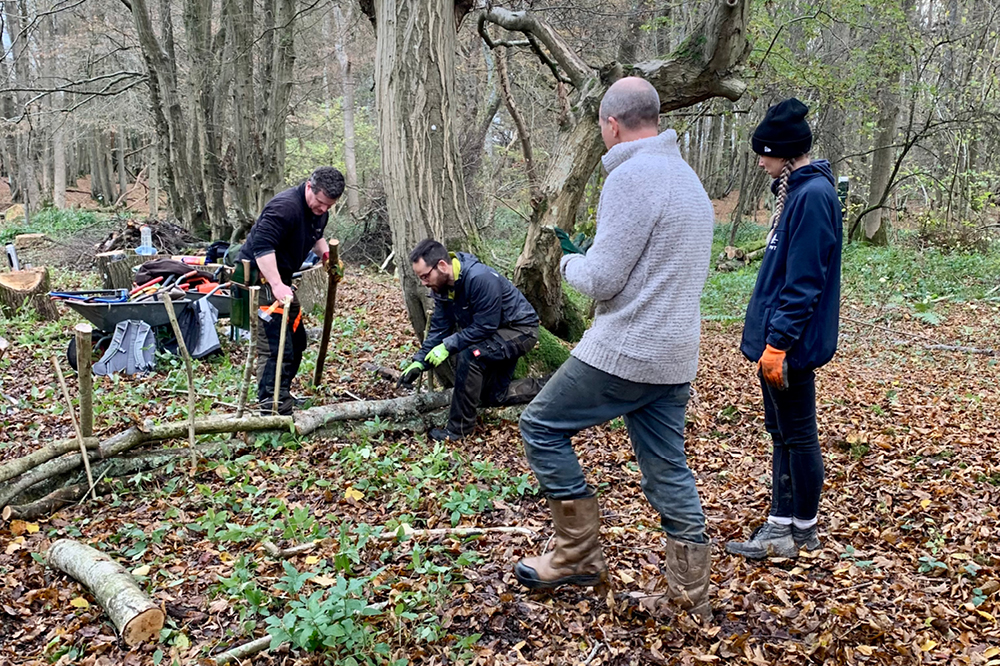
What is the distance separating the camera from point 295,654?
2666 mm

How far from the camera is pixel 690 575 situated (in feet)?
9.10

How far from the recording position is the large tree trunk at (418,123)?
5430 millimetres

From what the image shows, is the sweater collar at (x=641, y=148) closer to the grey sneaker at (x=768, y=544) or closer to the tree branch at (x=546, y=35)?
the grey sneaker at (x=768, y=544)

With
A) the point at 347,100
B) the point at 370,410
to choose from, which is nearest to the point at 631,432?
the point at 370,410

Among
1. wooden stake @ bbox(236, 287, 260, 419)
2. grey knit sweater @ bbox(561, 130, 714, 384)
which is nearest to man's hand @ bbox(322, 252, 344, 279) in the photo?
wooden stake @ bbox(236, 287, 260, 419)

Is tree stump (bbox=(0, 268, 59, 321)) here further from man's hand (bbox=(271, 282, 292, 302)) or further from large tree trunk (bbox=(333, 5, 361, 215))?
large tree trunk (bbox=(333, 5, 361, 215))

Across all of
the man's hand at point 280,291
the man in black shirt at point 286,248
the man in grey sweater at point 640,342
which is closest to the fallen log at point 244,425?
the man in black shirt at point 286,248

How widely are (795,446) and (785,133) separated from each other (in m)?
1.33

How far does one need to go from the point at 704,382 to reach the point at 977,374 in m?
2.54

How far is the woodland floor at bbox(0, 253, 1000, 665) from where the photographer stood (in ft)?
8.92

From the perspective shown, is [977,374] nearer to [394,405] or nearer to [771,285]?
[771,285]

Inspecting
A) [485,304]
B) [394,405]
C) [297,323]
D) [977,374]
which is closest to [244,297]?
[297,323]

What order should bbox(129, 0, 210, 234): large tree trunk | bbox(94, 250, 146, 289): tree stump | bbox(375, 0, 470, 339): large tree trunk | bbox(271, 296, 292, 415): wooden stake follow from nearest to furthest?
bbox(271, 296, 292, 415): wooden stake
bbox(375, 0, 470, 339): large tree trunk
bbox(94, 250, 146, 289): tree stump
bbox(129, 0, 210, 234): large tree trunk

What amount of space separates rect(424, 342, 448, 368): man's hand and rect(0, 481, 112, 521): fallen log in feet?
6.88
